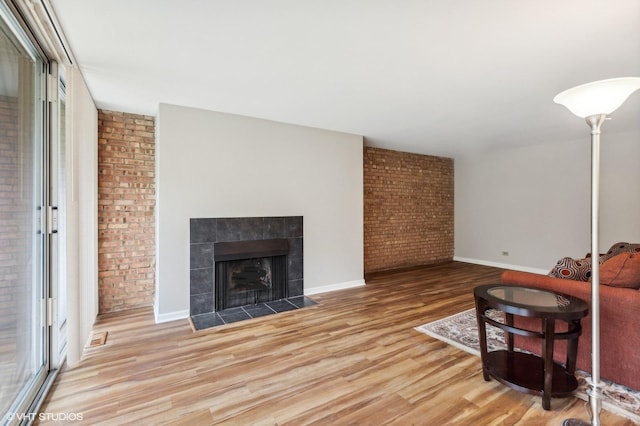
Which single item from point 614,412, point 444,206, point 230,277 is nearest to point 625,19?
point 614,412

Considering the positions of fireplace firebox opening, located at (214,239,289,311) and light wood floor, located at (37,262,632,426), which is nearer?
light wood floor, located at (37,262,632,426)

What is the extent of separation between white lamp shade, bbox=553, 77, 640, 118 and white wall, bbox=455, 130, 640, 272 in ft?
12.0

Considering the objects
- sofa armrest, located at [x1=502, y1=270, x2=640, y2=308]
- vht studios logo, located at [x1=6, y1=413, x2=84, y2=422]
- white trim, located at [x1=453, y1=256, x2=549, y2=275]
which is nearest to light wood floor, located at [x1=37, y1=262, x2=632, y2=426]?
vht studios logo, located at [x1=6, y1=413, x2=84, y2=422]

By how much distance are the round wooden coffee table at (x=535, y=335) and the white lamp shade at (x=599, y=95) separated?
117cm

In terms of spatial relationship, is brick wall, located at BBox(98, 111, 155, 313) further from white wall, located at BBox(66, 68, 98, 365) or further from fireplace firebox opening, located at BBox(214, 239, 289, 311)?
fireplace firebox opening, located at BBox(214, 239, 289, 311)

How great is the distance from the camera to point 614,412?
178cm

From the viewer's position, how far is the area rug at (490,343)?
182 centimetres

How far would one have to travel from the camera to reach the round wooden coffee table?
1.77m

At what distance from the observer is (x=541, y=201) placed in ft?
18.1

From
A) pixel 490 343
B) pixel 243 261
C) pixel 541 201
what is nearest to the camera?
pixel 490 343

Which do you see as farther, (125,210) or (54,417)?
(125,210)

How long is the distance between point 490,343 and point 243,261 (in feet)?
9.27

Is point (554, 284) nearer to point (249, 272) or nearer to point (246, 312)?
point (246, 312)

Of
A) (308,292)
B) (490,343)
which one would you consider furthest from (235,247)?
(490,343)
